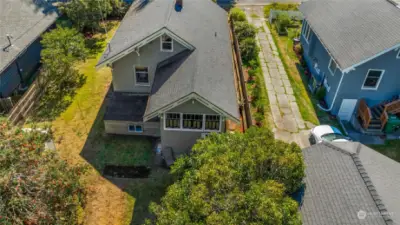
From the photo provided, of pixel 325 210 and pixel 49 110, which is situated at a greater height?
pixel 325 210

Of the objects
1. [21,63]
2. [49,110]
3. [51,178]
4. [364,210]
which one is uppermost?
[364,210]

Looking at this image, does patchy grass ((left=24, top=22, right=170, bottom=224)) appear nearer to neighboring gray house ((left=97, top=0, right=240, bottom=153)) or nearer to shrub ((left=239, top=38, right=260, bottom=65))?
neighboring gray house ((left=97, top=0, right=240, bottom=153))

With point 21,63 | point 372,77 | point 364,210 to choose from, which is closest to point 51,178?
point 364,210

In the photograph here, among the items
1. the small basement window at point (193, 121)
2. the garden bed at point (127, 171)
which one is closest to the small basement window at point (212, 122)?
the small basement window at point (193, 121)

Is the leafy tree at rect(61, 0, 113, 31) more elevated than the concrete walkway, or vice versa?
the leafy tree at rect(61, 0, 113, 31)

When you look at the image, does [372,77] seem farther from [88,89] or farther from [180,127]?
[88,89]

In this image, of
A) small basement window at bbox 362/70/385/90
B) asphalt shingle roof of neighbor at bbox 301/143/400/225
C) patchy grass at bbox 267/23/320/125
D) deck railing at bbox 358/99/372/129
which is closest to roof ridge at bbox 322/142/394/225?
asphalt shingle roof of neighbor at bbox 301/143/400/225

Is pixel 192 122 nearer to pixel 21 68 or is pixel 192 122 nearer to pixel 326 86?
pixel 326 86
